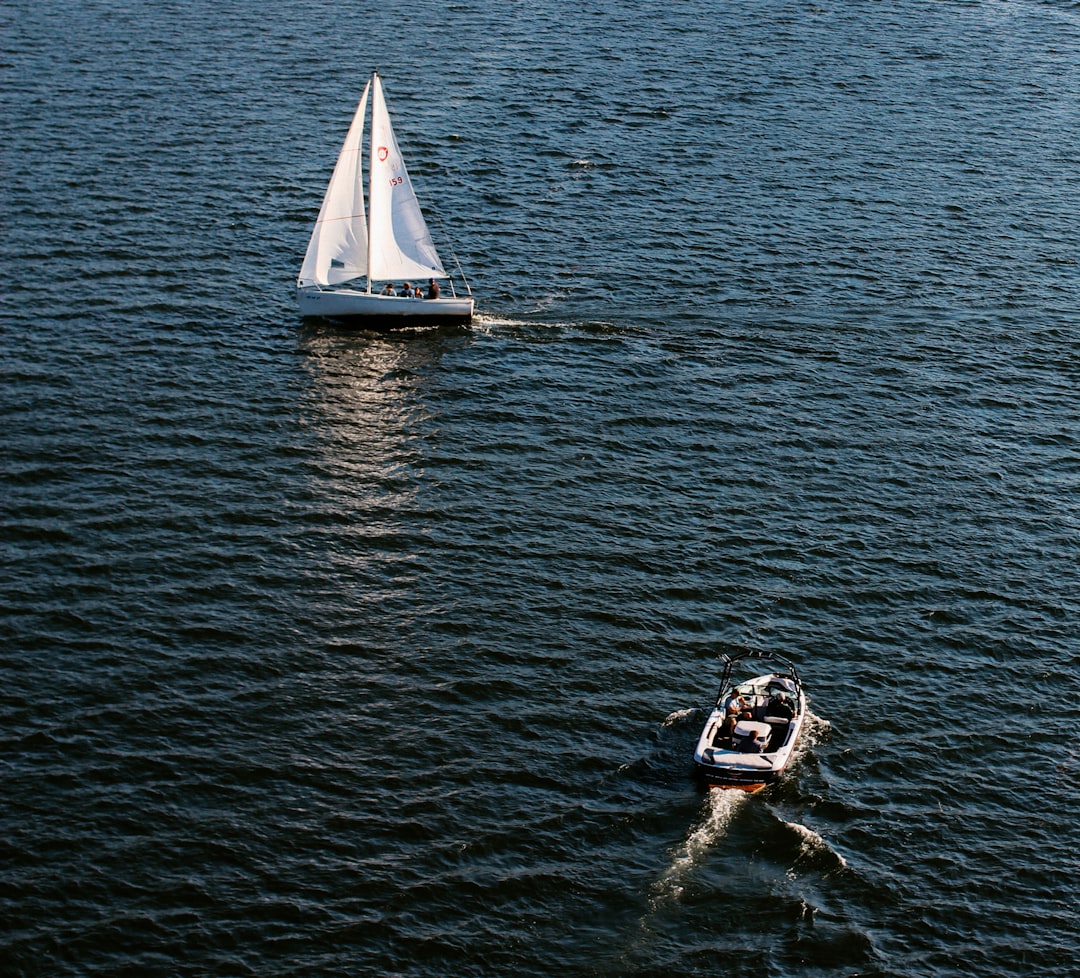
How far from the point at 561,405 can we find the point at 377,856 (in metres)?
40.4

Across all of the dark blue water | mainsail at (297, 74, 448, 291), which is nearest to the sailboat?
mainsail at (297, 74, 448, 291)

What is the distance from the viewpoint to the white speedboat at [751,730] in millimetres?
61156

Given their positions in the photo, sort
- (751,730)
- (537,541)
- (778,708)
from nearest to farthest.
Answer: (751,730)
(778,708)
(537,541)

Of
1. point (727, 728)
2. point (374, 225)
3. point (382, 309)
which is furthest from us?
point (374, 225)

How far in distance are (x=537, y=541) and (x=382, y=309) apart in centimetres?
2905

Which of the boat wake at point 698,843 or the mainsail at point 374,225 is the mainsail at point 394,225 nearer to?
the mainsail at point 374,225

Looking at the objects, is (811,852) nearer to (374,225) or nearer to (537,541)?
(537,541)

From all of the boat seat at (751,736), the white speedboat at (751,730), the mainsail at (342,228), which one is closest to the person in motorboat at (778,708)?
the white speedboat at (751,730)

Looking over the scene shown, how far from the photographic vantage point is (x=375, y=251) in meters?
103

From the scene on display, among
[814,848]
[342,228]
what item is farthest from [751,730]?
[342,228]

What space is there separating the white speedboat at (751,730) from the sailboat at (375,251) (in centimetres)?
4213

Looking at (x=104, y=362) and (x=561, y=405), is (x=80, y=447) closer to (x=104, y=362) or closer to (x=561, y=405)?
(x=104, y=362)

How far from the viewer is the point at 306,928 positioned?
54.3 m

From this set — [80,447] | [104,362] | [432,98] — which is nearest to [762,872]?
[80,447]
